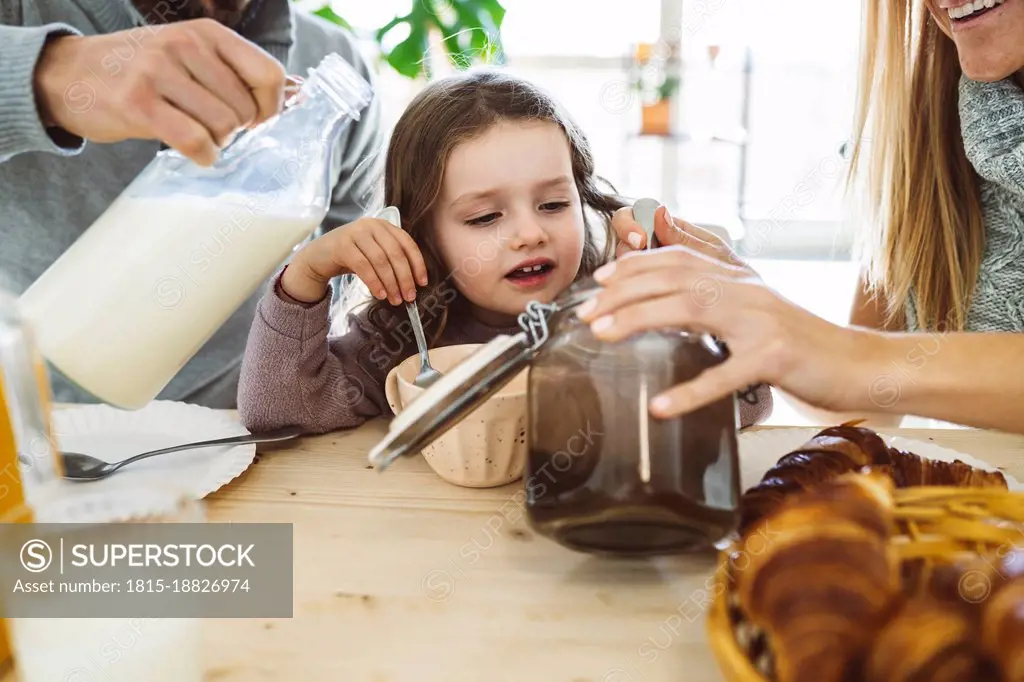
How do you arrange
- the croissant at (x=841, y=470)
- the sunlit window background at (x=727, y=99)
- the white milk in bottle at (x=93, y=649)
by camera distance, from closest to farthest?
the white milk in bottle at (x=93, y=649), the croissant at (x=841, y=470), the sunlit window background at (x=727, y=99)

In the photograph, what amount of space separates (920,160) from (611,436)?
0.88 meters

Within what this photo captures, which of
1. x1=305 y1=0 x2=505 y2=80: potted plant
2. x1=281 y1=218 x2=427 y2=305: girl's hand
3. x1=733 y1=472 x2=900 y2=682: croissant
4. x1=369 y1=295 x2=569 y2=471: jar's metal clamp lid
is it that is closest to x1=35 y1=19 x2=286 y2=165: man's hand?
x1=369 y1=295 x2=569 y2=471: jar's metal clamp lid

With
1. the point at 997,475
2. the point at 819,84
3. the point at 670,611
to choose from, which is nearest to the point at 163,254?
the point at 670,611

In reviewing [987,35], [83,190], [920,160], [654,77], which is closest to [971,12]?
[987,35]

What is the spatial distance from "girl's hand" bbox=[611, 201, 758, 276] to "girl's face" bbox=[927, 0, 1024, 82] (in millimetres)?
415

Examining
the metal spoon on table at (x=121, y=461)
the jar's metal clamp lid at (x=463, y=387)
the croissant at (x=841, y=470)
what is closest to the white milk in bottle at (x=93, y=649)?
the jar's metal clamp lid at (x=463, y=387)

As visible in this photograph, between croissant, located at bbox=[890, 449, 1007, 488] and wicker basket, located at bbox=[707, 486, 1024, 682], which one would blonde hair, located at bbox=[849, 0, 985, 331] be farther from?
wicker basket, located at bbox=[707, 486, 1024, 682]

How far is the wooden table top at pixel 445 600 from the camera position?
543 millimetres

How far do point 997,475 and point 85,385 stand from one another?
69 cm

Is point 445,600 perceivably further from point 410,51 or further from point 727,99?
point 727,99

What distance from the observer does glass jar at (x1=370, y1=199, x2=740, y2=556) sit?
560mm

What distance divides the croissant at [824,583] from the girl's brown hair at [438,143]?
78cm

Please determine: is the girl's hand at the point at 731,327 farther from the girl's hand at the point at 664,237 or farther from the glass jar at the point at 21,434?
the glass jar at the point at 21,434

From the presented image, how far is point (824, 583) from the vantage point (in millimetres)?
382
